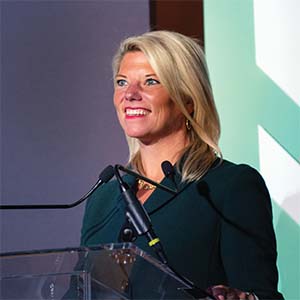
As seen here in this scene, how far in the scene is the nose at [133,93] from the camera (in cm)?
157

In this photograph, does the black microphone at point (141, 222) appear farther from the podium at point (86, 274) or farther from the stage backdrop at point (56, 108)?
the stage backdrop at point (56, 108)

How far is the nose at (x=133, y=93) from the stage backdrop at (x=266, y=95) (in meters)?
0.43

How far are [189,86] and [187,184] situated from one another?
0.72 feet

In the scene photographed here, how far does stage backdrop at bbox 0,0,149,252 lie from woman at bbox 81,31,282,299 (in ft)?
1.25

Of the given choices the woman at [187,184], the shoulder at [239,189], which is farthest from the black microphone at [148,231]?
the shoulder at [239,189]

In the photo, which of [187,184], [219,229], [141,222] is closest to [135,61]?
[187,184]

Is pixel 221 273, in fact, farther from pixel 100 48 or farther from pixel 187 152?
pixel 100 48

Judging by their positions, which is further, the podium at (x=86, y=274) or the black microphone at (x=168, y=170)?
the black microphone at (x=168, y=170)

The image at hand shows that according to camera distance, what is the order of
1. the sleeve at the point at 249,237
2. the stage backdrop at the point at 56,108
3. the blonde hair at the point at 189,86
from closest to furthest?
1. the sleeve at the point at 249,237
2. the blonde hair at the point at 189,86
3. the stage backdrop at the point at 56,108

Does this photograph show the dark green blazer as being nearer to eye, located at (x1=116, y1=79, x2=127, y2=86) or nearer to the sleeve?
the sleeve

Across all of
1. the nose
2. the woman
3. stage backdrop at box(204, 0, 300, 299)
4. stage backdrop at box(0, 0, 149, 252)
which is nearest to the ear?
the woman

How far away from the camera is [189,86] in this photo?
61.3 inches

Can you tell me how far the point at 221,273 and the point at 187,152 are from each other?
11.4 inches

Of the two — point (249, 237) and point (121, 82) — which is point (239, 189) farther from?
point (121, 82)
